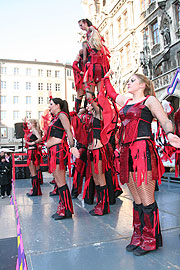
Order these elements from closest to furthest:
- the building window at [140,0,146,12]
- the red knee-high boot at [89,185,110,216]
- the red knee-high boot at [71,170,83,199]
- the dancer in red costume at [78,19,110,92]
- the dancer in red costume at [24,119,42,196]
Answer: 1. the red knee-high boot at [89,185,110,216]
2. the dancer in red costume at [78,19,110,92]
3. the red knee-high boot at [71,170,83,199]
4. the dancer in red costume at [24,119,42,196]
5. the building window at [140,0,146,12]

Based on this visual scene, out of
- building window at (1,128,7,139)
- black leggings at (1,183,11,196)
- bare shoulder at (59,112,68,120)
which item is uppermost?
building window at (1,128,7,139)

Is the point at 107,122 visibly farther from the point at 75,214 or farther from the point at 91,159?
the point at 75,214

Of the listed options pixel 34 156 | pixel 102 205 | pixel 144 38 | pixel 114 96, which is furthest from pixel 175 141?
pixel 144 38

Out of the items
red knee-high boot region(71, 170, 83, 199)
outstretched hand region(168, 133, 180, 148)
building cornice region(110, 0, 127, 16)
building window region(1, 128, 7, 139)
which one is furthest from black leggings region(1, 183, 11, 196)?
building window region(1, 128, 7, 139)

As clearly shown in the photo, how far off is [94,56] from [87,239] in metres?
2.59

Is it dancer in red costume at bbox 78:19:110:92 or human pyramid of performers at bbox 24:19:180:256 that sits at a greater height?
dancer in red costume at bbox 78:19:110:92

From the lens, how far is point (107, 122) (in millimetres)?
2756

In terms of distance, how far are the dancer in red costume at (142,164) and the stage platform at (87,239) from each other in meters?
0.16

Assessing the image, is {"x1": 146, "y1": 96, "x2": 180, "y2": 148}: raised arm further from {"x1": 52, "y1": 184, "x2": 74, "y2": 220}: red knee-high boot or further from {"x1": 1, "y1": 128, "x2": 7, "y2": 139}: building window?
{"x1": 1, "y1": 128, "x2": 7, "y2": 139}: building window

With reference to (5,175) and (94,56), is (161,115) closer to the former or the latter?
(94,56)

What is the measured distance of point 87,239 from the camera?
2.44 m

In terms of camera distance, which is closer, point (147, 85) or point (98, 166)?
point (147, 85)

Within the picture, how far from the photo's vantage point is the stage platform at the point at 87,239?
1921mm

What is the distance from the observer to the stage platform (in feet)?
6.30
